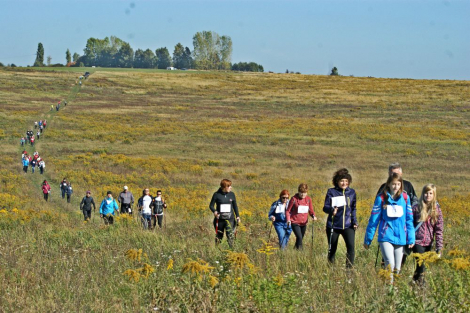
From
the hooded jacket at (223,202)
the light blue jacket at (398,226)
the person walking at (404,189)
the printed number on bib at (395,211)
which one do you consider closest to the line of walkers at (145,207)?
the hooded jacket at (223,202)

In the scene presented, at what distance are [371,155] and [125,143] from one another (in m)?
21.7

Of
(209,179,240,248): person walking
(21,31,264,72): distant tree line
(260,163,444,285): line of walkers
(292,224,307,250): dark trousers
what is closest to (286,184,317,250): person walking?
(292,224,307,250): dark trousers

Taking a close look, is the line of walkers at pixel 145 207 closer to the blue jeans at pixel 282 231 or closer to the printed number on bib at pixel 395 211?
the blue jeans at pixel 282 231

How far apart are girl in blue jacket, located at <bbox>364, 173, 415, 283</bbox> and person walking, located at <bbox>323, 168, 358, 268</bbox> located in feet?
2.84

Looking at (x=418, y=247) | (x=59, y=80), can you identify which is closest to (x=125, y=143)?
(x=418, y=247)

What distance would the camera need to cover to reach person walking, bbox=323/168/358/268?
277 inches

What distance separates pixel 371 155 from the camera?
41.4 m

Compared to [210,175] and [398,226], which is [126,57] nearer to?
[210,175]

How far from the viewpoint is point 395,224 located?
6.13 meters

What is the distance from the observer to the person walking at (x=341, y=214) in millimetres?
7039

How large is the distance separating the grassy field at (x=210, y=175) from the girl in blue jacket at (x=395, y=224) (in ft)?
1.50

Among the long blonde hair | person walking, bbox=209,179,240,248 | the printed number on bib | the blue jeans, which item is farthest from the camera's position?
the blue jeans

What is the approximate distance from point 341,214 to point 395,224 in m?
1.13

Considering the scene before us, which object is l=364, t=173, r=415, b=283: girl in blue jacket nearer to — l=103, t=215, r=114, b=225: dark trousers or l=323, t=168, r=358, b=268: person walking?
l=323, t=168, r=358, b=268: person walking
